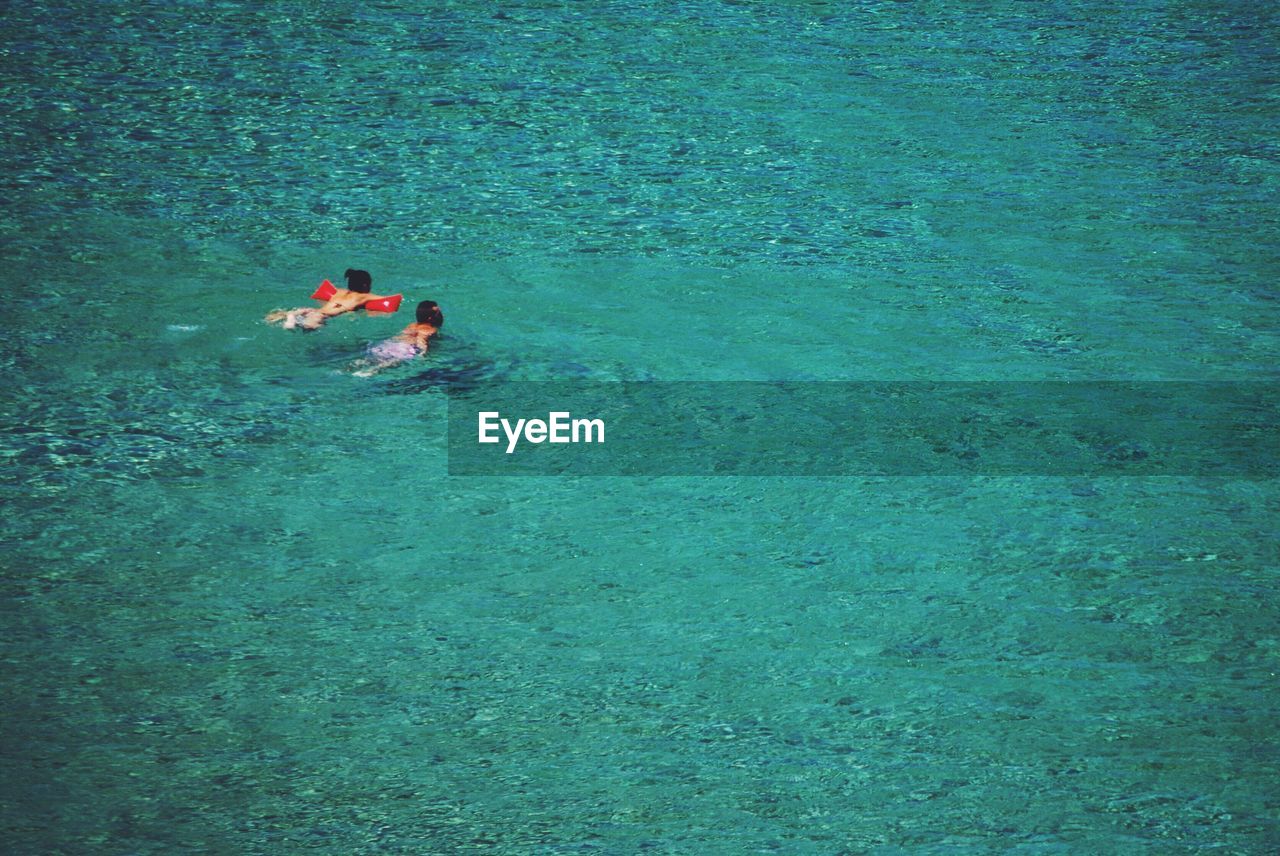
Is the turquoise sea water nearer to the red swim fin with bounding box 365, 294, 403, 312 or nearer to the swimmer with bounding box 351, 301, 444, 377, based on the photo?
the swimmer with bounding box 351, 301, 444, 377

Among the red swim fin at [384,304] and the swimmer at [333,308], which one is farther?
the red swim fin at [384,304]

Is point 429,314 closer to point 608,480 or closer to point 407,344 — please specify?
point 407,344

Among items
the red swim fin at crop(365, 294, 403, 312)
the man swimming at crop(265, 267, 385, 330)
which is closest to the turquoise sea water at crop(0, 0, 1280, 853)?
the man swimming at crop(265, 267, 385, 330)

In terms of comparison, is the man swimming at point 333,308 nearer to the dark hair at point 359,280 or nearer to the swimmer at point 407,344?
the dark hair at point 359,280

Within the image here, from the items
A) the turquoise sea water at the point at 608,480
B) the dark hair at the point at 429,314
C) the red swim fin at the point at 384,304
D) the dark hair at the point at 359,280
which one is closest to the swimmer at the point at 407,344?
the dark hair at the point at 429,314

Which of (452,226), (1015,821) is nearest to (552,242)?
(452,226)

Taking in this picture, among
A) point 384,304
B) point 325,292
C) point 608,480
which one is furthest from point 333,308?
point 608,480

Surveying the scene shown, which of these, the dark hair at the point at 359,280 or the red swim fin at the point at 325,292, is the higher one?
the dark hair at the point at 359,280

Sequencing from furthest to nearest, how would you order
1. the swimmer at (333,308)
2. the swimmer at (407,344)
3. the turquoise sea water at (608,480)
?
the swimmer at (333,308) < the swimmer at (407,344) < the turquoise sea water at (608,480)

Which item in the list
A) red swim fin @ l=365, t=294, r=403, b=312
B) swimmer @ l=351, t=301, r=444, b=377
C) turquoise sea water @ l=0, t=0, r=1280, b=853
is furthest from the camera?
red swim fin @ l=365, t=294, r=403, b=312
